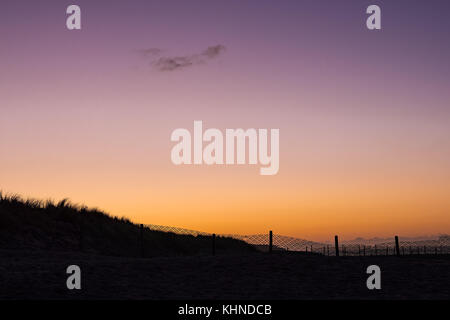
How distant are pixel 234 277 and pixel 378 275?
549cm

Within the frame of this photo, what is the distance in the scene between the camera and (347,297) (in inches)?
727

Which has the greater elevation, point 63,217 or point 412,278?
point 63,217

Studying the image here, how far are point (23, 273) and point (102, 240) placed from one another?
21702 millimetres

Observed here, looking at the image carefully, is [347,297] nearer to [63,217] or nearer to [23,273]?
[23,273]

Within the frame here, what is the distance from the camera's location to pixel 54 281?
19250mm

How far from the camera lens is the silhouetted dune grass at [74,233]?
1464 inches

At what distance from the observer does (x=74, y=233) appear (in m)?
41.1

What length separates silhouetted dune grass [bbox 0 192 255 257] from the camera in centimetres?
3719
